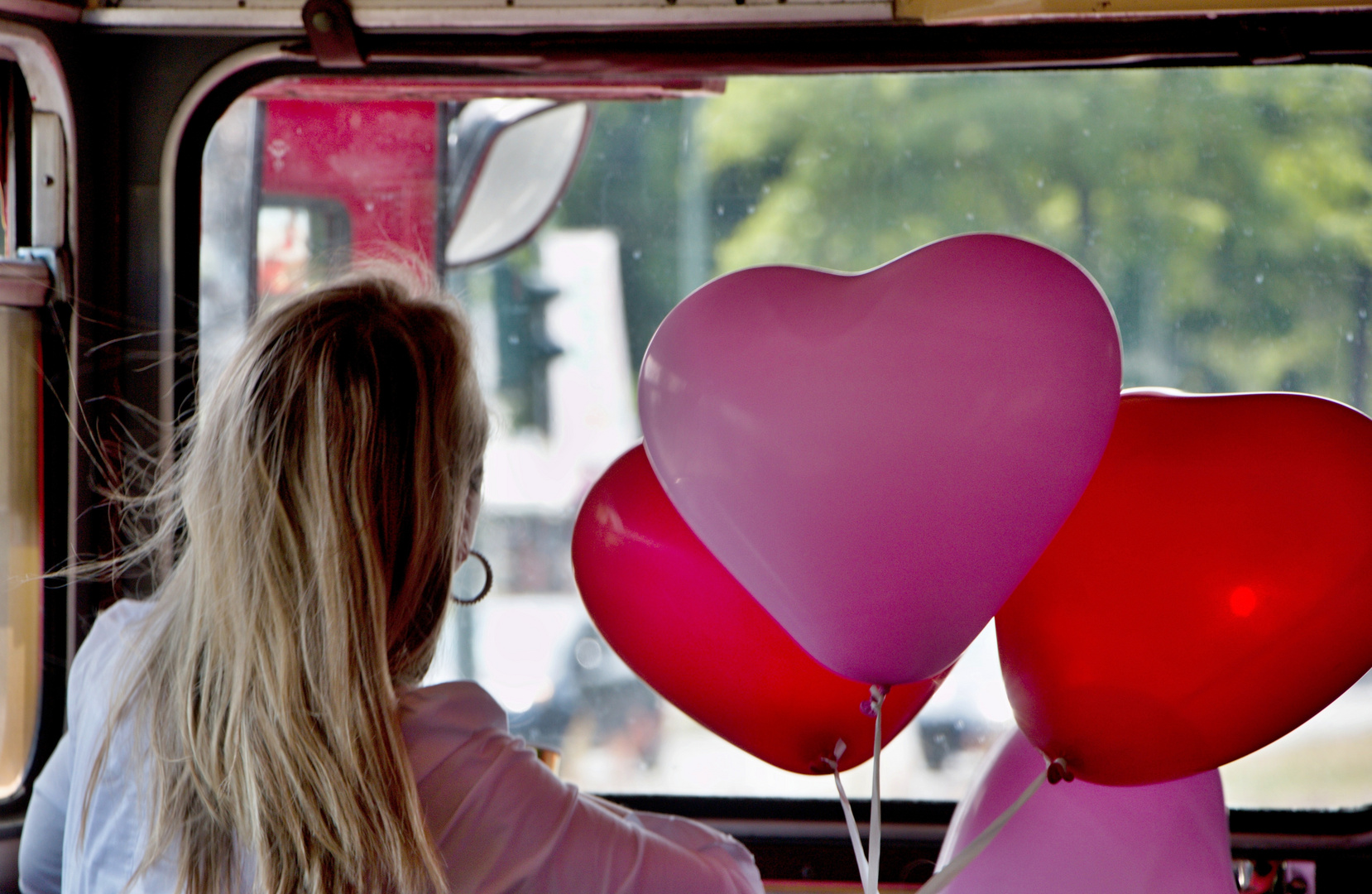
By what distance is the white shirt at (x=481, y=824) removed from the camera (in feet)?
3.25

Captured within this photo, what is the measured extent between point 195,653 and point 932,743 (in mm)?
1360

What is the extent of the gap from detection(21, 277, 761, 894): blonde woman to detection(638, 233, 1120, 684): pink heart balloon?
289 millimetres

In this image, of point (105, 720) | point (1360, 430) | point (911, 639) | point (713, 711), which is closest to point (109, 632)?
point (105, 720)

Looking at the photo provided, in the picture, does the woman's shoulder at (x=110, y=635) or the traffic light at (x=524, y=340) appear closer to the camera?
the woman's shoulder at (x=110, y=635)

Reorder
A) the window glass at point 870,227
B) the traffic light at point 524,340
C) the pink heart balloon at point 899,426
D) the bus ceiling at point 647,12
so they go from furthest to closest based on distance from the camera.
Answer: the traffic light at point 524,340 → the window glass at point 870,227 → the bus ceiling at point 647,12 → the pink heart balloon at point 899,426

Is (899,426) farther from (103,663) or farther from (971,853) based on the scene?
(103,663)

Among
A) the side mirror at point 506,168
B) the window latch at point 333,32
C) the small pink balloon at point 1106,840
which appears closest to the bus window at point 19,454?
the window latch at point 333,32

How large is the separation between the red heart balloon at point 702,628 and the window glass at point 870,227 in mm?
618

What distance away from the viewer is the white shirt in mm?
992

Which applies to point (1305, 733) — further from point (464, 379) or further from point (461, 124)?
point (461, 124)

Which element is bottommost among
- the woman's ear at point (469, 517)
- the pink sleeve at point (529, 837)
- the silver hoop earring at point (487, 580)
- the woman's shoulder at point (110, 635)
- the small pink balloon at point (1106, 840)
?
the small pink balloon at point (1106, 840)

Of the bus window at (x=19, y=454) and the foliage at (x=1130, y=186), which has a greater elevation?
the foliage at (x=1130, y=186)

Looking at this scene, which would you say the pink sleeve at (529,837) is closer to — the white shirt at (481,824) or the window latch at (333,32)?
the white shirt at (481,824)

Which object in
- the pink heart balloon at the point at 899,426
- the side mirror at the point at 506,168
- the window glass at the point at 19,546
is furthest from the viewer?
the side mirror at the point at 506,168
